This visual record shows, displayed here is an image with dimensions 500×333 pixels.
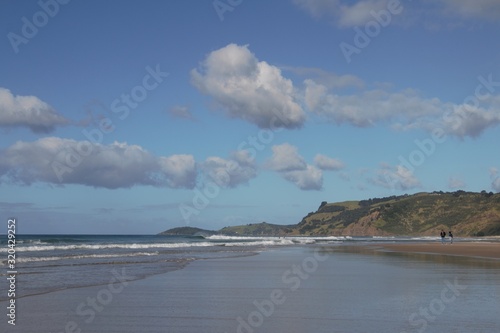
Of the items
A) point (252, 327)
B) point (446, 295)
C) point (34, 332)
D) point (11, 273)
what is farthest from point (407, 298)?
point (11, 273)

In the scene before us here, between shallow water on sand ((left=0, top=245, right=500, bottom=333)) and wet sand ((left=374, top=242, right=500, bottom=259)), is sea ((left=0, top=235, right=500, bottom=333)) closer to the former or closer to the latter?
shallow water on sand ((left=0, top=245, right=500, bottom=333))

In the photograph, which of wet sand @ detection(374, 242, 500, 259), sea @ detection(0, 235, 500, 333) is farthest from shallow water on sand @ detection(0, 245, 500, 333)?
wet sand @ detection(374, 242, 500, 259)

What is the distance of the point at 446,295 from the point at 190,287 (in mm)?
9029

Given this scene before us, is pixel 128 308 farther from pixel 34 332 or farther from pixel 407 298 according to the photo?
pixel 407 298

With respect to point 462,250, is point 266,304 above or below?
below

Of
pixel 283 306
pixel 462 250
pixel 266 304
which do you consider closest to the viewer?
pixel 283 306

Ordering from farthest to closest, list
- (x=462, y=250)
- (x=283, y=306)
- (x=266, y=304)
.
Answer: (x=462, y=250)
(x=266, y=304)
(x=283, y=306)

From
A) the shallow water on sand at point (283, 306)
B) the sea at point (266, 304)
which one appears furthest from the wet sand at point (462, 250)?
the shallow water on sand at point (283, 306)

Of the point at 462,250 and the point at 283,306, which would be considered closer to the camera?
the point at 283,306

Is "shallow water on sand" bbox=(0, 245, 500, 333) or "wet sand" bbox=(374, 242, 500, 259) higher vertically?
"wet sand" bbox=(374, 242, 500, 259)

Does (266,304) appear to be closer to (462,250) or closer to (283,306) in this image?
(283,306)

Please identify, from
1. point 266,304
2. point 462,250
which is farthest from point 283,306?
point 462,250

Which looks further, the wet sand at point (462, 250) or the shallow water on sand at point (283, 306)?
the wet sand at point (462, 250)

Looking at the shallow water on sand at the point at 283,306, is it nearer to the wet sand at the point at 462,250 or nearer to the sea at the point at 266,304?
the sea at the point at 266,304
